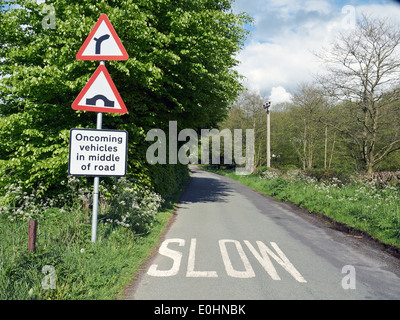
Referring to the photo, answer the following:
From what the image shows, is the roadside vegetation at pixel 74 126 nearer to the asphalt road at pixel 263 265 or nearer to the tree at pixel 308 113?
the asphalt road at pixel 263 265

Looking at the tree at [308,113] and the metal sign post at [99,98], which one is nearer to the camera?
the metal sign post at [99,98]

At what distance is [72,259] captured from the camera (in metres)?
4.31

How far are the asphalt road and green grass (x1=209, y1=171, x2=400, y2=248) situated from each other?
2.53 ft

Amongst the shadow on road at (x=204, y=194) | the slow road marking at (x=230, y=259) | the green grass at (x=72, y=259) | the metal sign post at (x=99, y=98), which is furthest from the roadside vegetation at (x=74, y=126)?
the shadow on road at (x=204, y=194)

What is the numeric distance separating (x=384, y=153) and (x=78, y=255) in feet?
63.7

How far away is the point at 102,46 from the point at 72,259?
143 inches

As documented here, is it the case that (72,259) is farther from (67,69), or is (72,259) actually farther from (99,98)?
(67,69)

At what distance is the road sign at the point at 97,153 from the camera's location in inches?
183

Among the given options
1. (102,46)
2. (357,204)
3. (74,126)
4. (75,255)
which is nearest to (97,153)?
(75,255)

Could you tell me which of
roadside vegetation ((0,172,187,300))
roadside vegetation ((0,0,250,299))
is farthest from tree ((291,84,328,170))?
roadside vegetation ((0,172,187,300))

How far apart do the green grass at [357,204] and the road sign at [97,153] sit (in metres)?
6.60
